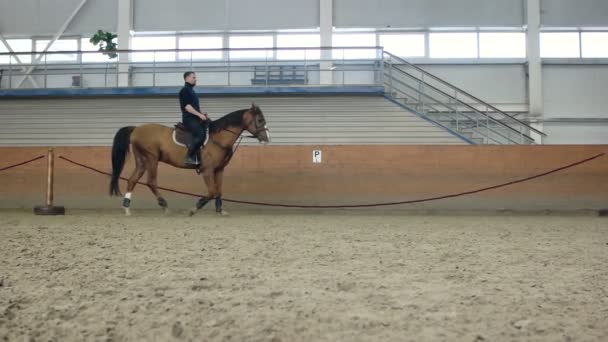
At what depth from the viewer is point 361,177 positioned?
30.2ft

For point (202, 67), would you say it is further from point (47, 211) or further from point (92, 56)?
point (47, 211)

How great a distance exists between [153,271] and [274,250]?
104 cm

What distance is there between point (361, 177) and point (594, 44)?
1009 cm

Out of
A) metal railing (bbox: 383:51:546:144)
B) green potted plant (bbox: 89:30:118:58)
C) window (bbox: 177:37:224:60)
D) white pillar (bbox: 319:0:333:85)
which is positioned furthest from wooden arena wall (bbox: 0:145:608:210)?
window (bbox: 177:37:224:60)

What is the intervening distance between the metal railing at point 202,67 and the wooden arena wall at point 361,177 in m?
4.26

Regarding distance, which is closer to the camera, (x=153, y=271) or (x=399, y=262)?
(x=153, y=271)

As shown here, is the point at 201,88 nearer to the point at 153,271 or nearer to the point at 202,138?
the point at 202,138

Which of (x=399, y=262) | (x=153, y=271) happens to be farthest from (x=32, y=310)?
(x=399, y=262)

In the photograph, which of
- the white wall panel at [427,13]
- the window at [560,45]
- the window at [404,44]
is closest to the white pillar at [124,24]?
the white wall panel at [427,13]

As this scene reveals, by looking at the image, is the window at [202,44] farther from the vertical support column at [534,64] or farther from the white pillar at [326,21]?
the vertical support column at [534,64]

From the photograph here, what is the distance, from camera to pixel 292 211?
29.6 feet

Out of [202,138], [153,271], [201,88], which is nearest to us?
[153,271]

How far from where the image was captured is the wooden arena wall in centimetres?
891

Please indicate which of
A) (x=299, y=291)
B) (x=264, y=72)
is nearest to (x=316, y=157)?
(x=264, y=72)
